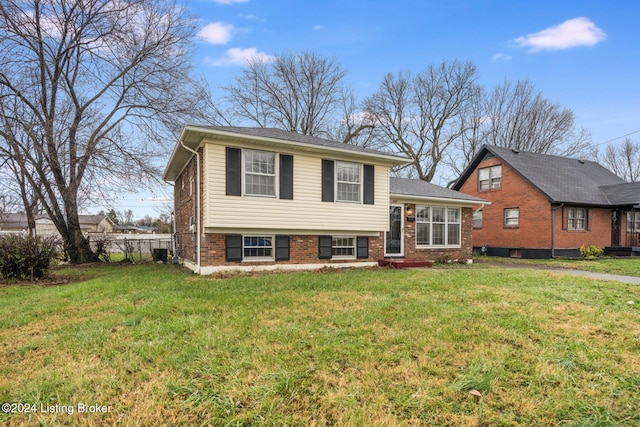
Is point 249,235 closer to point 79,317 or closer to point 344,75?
point 79,317

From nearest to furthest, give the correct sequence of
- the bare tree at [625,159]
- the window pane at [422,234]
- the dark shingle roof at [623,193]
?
the window pane at [422,234], the dark shingle roof at [623,193], the bare tree at [625,159]

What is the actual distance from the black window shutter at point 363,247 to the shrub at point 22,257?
901cm

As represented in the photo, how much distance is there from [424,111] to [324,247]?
67.9 feet

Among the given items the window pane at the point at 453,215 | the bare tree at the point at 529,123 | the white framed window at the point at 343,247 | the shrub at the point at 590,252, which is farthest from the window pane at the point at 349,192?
the bare tree at the point at 529,123

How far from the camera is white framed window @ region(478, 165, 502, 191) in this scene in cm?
1879

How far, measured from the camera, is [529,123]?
2758 cm

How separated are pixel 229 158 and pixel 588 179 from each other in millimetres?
20810

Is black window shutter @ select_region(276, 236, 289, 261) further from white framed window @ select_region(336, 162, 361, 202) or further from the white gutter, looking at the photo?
the white gutter

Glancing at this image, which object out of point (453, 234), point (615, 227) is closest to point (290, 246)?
point (453, 234)

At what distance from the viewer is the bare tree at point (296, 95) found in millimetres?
25141

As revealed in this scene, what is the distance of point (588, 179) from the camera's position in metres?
19.7

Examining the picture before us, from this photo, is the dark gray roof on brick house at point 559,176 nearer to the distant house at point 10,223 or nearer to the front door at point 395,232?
the front door at point 395,232

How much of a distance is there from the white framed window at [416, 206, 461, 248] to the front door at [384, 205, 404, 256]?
80cm

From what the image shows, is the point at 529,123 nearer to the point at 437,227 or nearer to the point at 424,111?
the point at 424,111
